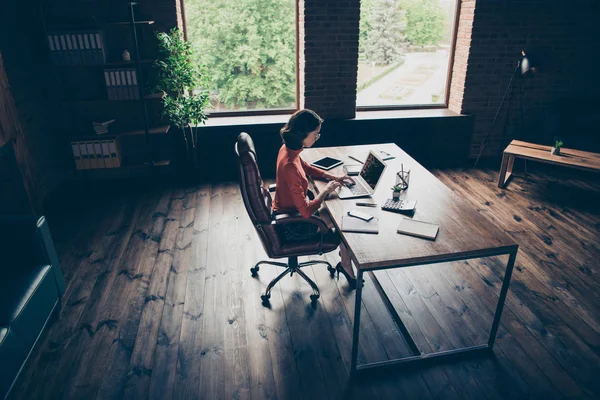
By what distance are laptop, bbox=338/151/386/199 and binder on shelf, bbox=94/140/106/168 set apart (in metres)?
3.20

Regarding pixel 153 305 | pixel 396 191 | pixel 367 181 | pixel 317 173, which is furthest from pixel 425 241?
pixel 153 305

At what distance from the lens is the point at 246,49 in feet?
18.1

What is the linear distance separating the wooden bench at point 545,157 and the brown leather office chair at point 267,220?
3153 millimetres

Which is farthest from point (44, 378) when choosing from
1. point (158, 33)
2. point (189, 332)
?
point (158, 33)

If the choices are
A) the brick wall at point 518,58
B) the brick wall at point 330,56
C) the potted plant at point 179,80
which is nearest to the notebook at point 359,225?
the potted plant at point 179,80

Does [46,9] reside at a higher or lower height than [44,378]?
higher

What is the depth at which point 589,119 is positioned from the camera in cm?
563

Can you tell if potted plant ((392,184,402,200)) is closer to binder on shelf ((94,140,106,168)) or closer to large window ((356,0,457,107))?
large window ((356,0,457,107))

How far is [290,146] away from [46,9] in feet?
11.9

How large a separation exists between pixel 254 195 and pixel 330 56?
10.3ft

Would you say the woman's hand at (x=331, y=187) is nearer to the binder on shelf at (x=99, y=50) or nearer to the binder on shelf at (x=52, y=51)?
the binder on shelf at (x=99, y=50)

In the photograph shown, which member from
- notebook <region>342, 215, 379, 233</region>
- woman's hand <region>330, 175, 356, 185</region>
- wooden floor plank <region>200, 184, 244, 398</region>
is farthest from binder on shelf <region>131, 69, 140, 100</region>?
notebook <region>342, 215, 379, 233</region>

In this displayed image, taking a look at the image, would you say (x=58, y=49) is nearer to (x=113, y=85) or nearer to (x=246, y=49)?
(x=113, y=85)

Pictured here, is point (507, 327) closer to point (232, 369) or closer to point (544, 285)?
point (544, 285)
